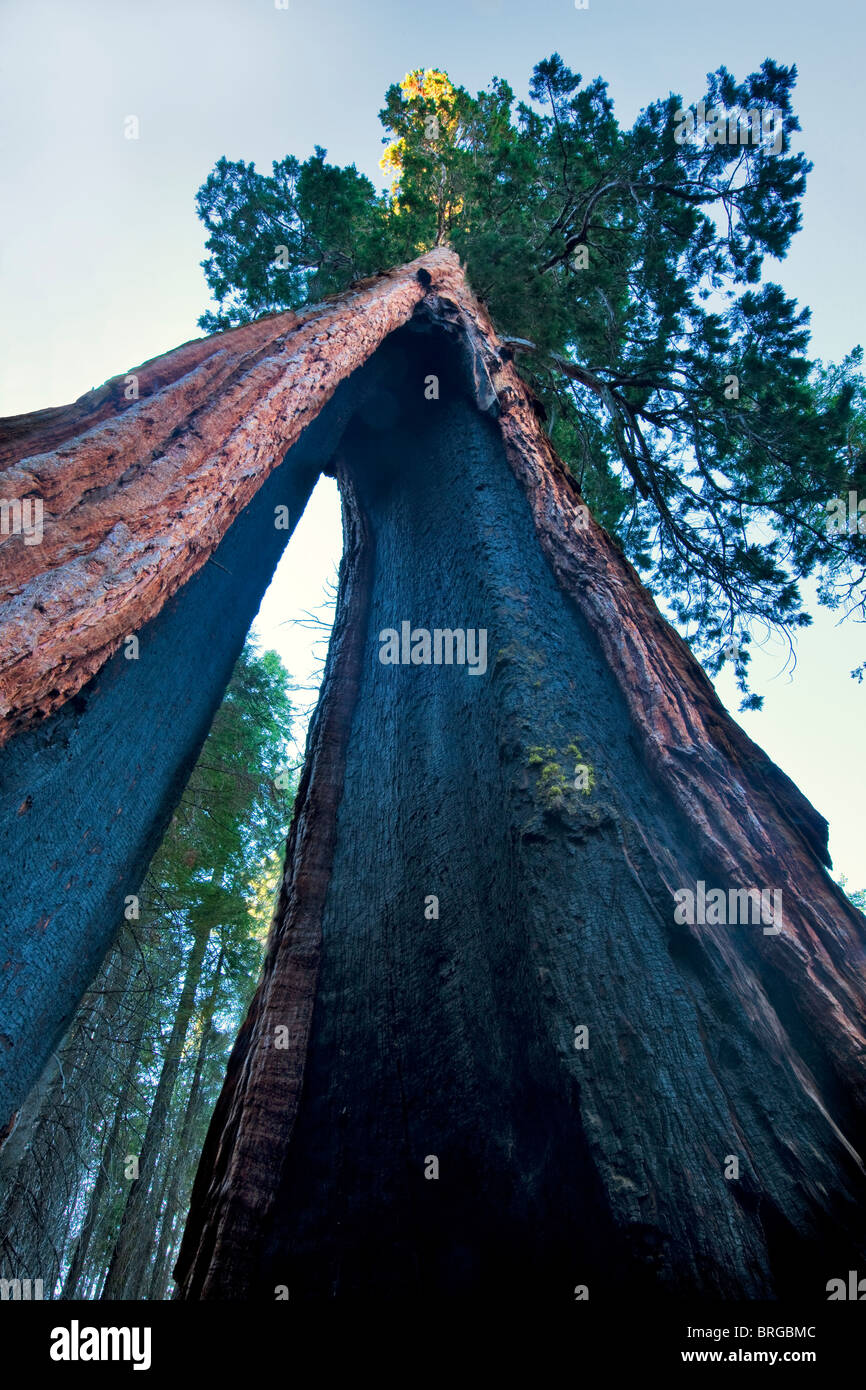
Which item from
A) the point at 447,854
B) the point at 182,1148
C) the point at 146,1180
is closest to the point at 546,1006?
the point at 447,854

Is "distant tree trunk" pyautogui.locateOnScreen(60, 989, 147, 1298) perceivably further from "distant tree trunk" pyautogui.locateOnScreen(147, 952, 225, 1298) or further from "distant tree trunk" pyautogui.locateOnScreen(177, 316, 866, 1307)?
"distant tree trunk" pyautogui.locateOnScreen(177, 316, 866, 1307)

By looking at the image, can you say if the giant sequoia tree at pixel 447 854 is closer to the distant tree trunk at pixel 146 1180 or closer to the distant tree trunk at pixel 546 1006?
the distant tree trunk at pixel 546 1006

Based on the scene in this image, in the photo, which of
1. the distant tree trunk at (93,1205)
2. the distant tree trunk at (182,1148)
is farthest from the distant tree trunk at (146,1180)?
the distant tree trunk at (182,1148)

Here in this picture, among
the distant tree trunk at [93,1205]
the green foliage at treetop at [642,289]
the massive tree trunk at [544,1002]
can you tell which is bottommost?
the distant tree trunk at [93,1205]

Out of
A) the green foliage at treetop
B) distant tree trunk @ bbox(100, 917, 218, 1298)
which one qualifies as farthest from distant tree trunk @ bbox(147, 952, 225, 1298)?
the green foliage at treetop

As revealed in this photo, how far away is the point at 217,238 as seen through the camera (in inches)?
262

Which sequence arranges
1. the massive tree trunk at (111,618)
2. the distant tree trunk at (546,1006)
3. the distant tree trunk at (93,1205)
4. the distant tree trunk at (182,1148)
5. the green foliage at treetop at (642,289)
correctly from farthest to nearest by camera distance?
the distant tree trunk at (182,1148) < the distant tree trunk at (93,1205) < the green foliage at treetop at (642,289) < the massive tree trunk at (111,618) < the distant tree trunk at (546,1006)

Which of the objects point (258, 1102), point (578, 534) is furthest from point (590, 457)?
point (258, 1102)

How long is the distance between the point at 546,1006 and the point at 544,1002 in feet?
0.04

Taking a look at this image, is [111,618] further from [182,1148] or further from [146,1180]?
[182,1148]

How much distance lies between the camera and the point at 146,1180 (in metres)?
10.4

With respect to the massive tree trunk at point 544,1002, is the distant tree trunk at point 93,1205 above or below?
below

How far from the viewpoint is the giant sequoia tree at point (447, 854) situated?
1.33m

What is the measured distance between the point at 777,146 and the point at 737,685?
4.15 metres
